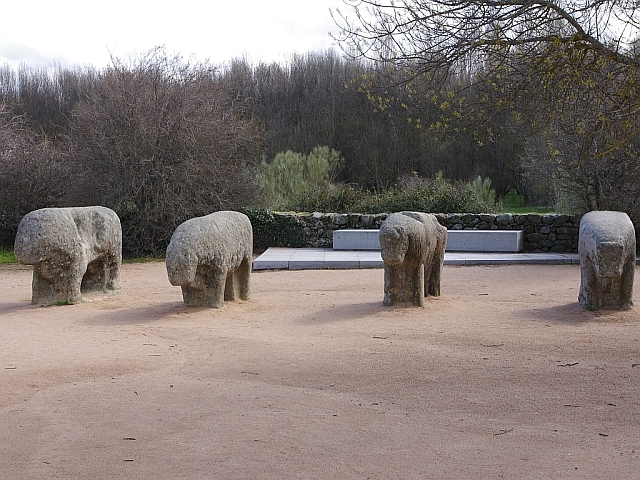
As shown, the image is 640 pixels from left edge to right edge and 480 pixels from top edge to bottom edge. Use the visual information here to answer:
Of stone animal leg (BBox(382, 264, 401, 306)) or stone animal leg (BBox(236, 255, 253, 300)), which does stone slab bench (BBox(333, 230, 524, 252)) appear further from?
stone animal leg (BBox(382, 264, 401, 306))

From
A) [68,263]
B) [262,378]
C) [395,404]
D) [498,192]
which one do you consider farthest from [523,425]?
[498,192]

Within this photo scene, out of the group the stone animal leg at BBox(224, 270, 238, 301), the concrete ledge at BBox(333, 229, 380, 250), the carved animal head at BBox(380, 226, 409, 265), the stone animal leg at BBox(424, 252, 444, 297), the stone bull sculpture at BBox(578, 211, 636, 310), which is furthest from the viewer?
the concrete ledge at BBox(333, 229, 380, 250)

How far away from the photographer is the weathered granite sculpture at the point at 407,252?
380 inches

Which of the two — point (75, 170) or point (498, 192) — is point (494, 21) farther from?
point (498, 192)

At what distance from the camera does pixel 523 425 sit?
5359 millimetres

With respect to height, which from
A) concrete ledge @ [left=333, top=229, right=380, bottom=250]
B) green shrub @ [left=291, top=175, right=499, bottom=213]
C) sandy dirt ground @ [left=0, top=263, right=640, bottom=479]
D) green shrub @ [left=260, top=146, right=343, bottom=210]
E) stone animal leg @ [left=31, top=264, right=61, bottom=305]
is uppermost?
green shrub @ [left=260, top=146, right=343, bottom=210]

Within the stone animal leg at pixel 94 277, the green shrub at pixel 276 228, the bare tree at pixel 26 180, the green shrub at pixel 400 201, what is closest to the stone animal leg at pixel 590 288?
→ the stone animal leg at pixel 94 277

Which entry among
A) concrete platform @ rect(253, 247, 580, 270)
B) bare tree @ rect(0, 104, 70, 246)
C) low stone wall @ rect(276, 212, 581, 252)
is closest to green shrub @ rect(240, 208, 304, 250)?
low stone wall @ rect(276, 212, 581, 252)

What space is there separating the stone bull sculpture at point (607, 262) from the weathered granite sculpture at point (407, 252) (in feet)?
6.71

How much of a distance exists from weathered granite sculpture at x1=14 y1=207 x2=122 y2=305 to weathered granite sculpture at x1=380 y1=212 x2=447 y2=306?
14.4 ft

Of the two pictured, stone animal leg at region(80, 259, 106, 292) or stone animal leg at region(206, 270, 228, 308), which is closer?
stone animal leg at region(206, 270, 228, 308)

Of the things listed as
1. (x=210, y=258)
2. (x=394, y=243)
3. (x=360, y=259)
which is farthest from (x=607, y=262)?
(x=360, y=259)

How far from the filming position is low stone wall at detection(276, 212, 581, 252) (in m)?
18.6

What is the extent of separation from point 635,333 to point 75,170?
49.1 feet
